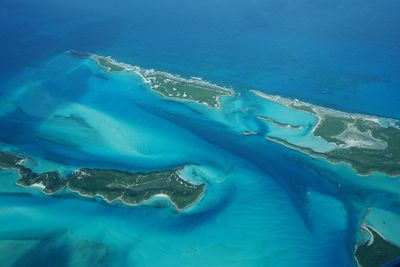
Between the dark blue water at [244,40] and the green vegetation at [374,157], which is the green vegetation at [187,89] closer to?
the dark blue water at [244,40]

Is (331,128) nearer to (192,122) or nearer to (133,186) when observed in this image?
(192,122)

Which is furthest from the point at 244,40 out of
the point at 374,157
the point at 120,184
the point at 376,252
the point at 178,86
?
the point at 376,252

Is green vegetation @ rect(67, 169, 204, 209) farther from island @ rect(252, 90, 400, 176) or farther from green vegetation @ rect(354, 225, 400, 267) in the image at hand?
green vegetation @ rect(354, 225, 400, 267)

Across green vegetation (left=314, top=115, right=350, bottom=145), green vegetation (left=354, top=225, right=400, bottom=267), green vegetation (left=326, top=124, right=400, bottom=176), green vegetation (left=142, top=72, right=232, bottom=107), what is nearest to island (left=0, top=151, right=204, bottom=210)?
green vegetation (left=354, top=225, right=400, bottom=267)

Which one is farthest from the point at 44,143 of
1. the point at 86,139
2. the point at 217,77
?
the point at 217,77

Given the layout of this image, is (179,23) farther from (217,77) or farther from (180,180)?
(180,180)
